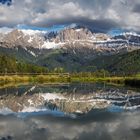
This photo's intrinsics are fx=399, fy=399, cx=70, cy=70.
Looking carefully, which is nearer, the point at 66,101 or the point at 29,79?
the point at 66,101

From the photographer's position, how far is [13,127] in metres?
28.2

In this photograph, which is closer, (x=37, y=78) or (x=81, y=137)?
(x=81, y=137)

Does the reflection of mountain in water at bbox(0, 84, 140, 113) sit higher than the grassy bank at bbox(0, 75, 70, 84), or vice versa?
the reflection of mountain in water at bbox(0, 84, 140, 113)

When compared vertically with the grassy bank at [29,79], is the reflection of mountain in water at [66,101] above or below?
above

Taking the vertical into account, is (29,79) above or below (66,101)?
below

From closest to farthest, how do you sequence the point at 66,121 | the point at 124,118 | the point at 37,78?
the point at 66,121 → the point at 124,118 → the point at 37,78

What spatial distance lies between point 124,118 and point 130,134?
32.1ft

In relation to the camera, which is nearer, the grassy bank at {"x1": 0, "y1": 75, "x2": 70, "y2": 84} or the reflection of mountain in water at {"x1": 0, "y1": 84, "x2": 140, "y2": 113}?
the reflection of mountain in water at {"x1": 0, "y1": 84, "x2": 140, "y2": 113}

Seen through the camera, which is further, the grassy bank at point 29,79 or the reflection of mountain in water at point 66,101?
the grassy bank at point 29,79

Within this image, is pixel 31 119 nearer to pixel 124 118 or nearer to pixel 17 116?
pixel 17 116

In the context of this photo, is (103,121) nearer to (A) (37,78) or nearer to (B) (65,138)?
(B) (65,138)

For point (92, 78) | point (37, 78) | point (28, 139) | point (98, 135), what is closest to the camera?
point (28, 139)

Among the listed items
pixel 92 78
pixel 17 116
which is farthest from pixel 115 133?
pixel 92 78

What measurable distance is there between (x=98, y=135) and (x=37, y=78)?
125063 mm
